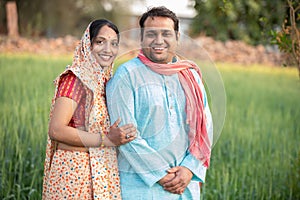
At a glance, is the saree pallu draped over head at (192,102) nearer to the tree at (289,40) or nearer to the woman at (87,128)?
the woman at (87,128)

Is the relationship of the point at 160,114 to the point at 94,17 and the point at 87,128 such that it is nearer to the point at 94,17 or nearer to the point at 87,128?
the point at 87,128

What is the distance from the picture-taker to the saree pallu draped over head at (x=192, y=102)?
1942 millimetres

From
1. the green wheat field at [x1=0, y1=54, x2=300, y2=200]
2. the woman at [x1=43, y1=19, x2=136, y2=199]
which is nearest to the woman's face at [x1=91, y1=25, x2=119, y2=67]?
the woman at [x1=43, y1=19, x2=136, y2=199]

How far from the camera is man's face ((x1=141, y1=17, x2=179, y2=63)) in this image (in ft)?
6.24

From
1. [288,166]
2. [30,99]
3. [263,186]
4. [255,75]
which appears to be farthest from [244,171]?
[255,75]

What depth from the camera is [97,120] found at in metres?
1.94

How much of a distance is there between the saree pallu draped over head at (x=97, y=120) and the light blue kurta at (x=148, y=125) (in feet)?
0.13

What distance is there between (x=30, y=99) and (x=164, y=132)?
3364 mm

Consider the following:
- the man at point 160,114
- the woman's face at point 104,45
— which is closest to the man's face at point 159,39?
the man at point 160,114

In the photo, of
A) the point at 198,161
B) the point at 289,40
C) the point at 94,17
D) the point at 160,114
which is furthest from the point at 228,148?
the point at 94,17

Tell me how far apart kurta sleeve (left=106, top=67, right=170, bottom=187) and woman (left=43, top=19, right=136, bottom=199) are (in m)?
0.06

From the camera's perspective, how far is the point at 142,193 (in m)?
1.99

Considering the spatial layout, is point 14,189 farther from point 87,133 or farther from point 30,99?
point 30,99

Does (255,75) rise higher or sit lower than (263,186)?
higher
